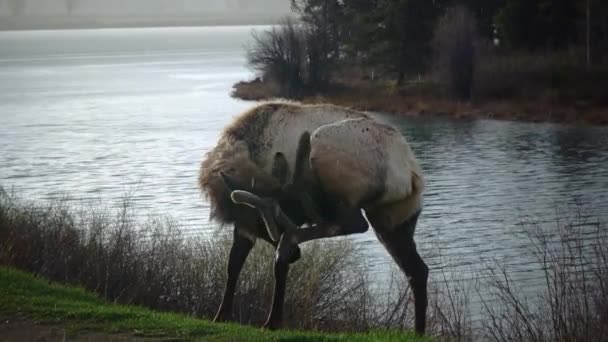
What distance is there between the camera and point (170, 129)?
56.3 meters

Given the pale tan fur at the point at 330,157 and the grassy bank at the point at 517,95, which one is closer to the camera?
the pale tan fur at the point at 330,157

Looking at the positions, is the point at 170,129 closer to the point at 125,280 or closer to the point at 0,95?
the point at 0,95

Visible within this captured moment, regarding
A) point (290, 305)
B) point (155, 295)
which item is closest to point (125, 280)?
point (155, 295)

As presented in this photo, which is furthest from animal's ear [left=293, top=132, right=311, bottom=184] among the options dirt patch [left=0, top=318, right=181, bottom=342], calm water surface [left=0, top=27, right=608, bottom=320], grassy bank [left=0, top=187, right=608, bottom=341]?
calm water surface [left=0, top=27, right=608, bottom=320]

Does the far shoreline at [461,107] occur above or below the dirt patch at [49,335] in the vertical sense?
below

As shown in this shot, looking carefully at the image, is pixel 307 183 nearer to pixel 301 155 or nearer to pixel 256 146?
pixel 301 155

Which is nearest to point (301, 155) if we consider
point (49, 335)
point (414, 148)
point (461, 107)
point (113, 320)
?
point (113, 320)

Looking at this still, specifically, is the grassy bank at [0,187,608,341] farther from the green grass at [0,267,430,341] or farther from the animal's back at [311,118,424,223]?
the animal's back at [311,118,424,223]

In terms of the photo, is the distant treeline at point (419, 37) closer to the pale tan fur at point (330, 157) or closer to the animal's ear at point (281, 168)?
the pale tan fur at point (330, 157)

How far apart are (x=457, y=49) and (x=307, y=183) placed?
5018cm

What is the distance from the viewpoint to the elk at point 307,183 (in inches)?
393

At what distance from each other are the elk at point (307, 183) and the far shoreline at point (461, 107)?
130 ft

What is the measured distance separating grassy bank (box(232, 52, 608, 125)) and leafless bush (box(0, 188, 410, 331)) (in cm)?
3851

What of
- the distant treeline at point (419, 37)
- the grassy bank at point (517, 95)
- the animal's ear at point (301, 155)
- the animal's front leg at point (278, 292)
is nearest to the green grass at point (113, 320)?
the animal's front leg at point (278, 292)
